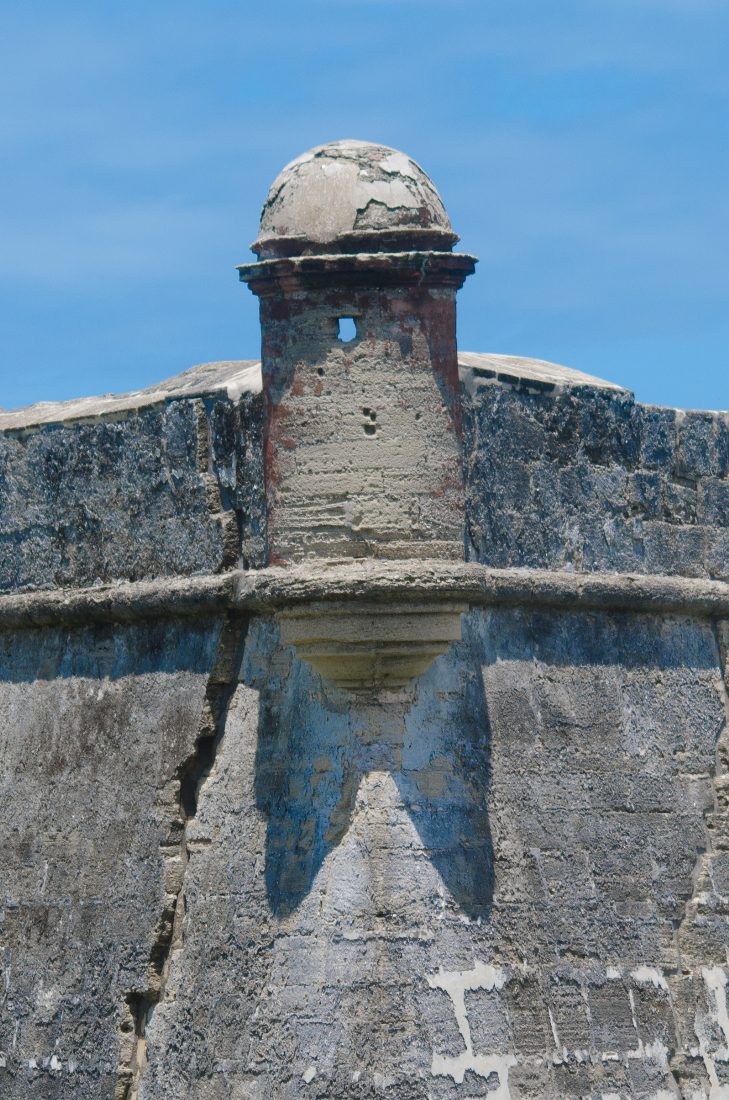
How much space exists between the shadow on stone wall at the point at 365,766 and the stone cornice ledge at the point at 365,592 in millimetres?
331

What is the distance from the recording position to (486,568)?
10.3 metres

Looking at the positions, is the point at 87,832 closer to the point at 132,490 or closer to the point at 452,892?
the point at 132,490

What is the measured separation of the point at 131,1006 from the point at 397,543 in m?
2.19

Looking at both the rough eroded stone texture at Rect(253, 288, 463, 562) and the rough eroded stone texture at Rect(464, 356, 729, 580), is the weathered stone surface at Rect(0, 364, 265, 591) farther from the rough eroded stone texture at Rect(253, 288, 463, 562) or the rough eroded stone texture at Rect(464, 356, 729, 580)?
the rough eroded stone texture at Rect(464, 356, 729, 580)

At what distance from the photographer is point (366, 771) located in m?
10.2

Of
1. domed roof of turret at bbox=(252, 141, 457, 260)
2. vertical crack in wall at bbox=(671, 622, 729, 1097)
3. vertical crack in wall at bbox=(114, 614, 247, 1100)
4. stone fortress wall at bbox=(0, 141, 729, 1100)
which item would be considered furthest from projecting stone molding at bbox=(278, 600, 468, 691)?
vertical crack in wall at bbox=(671, 622, 729, 1097)

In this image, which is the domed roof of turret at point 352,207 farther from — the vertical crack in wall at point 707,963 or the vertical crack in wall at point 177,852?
the vertical crack in wall at point 707,963

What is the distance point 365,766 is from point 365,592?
2.39ft

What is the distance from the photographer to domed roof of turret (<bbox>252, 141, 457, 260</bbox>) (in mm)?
10117

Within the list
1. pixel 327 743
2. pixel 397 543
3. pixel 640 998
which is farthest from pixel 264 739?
pixel 640 998

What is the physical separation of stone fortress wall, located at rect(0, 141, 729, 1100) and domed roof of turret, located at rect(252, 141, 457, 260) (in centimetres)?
67

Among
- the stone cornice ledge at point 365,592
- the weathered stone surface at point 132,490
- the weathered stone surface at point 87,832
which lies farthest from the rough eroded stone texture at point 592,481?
the weathered stone surface at point 87,832

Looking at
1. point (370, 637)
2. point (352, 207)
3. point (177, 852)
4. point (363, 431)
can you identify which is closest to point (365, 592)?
point (370, 637)

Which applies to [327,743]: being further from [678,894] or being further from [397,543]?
[678,894]
